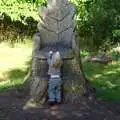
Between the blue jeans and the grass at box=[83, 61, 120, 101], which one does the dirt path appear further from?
the grass at box=[83, 61, 120, 101]

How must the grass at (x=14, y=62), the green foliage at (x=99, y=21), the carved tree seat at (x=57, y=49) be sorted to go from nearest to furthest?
the carved tree seat at (x=57, y=49) → the grass at (x=14, y=62) → the green foliage at (x=99, y=21)

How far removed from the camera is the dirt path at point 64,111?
771 cm

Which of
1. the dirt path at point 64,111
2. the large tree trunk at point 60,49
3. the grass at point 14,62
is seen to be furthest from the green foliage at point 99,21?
the dirt path at point 64,111

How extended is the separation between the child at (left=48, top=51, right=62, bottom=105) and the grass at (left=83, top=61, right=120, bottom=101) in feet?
4.35

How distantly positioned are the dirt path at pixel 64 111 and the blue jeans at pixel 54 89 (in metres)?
0.19

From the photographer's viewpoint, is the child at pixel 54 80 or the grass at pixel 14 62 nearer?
the child at pixel 54 80

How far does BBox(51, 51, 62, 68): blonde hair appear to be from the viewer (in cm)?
803

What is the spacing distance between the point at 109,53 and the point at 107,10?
141 centimetres

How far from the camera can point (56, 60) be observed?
806 cm

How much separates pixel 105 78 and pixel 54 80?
13.4 ft

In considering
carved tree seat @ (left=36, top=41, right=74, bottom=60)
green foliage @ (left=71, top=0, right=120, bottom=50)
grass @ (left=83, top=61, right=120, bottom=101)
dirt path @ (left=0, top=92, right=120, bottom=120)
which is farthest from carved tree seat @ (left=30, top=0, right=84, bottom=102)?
green foliage @ (left=71, top=0, right=120, bottom=50)

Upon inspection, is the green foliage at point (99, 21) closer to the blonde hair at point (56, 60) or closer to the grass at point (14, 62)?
the grass at point (14, 62)

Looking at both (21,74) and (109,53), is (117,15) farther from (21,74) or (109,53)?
(21,74)

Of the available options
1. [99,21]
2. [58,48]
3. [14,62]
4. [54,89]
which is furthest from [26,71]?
[54,89]
